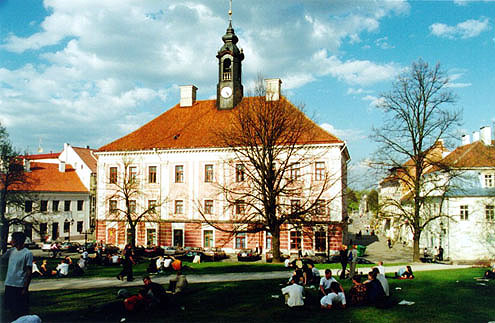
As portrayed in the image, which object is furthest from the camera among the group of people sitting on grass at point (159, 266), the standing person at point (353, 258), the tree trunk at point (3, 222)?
the tree trunk at point (3, 222)

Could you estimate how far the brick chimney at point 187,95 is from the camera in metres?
48.1

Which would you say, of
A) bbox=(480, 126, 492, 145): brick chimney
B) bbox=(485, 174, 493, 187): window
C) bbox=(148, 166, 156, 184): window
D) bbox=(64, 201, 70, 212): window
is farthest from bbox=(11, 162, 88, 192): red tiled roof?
bbox=(480, 126, 492, 145): brick chimney

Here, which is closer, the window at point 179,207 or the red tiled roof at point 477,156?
the red tiled roof at point 477,156

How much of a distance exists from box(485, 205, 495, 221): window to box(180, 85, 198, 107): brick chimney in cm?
3486

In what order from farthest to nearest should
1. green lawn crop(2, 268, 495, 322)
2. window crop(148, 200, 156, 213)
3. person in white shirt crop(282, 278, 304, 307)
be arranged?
window crop(148, 200, 156, 213)
person in white shirt crop(282, 278, 304, 307)
green lawn crop(2, 268, 495, 322)

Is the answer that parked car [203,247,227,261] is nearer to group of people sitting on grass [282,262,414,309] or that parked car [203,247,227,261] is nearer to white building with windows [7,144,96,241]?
group of people sitting on grass [282,262,414,309]

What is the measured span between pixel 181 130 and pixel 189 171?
5284 millimetres

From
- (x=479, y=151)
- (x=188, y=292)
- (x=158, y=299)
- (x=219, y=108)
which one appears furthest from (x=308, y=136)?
(x=158, y=299)

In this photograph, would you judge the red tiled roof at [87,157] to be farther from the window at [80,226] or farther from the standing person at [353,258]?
the standing person at [353,258]

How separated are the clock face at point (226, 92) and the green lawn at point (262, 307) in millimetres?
30947

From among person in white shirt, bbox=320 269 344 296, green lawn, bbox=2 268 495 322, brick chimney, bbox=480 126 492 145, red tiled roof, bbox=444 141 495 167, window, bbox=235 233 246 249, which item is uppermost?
brick chimney, bbox=480 126 492 145

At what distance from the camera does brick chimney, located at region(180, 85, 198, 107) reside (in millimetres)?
48125

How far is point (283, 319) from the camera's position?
10812 millimetres

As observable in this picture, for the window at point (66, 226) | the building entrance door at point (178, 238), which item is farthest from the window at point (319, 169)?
the window at point (66, 226)
